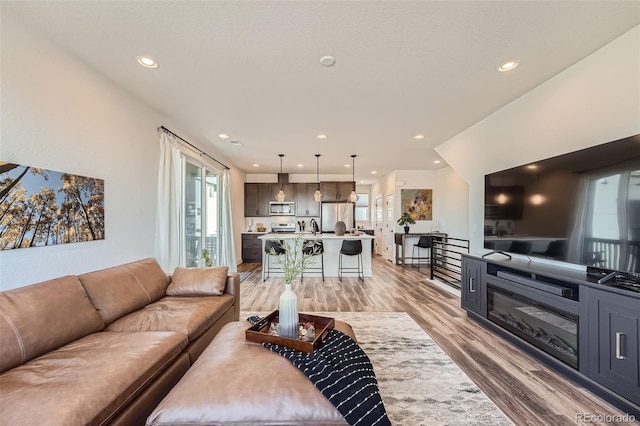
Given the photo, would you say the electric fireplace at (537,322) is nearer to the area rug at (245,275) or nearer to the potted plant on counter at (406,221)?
the potted plant on counter at (406,221)

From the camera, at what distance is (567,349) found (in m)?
2.10

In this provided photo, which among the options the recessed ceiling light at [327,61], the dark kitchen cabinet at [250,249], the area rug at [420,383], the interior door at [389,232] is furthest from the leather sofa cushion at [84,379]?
the interior door at [389,232]

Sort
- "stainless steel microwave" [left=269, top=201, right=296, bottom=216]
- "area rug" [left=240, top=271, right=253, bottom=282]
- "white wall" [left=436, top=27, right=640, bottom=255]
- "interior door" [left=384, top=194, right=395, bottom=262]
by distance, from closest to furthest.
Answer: "white wall" [left=436, top=27, right=640, bottom=255] → "area rug" [left=240, top=271, right=253, bottom=282] → "interior door" [left=384, top=194, right=395, bottom=262] → "stainless steel microwave" [left=269, top=201, right=296, bottom=216]

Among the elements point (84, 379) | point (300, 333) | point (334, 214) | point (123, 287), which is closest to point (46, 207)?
point (123, 287)

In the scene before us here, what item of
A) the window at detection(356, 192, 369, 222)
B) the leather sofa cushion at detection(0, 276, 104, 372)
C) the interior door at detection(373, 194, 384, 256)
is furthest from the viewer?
the window at detection(356, 192, 369, 222)

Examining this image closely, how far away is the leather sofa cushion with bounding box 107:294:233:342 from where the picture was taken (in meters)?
1.96

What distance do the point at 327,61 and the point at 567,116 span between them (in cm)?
232

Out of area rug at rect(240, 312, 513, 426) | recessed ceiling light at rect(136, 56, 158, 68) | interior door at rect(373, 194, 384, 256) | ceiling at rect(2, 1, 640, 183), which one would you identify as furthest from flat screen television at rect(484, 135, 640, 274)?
interior door at rect(373, 194, 384, 256)

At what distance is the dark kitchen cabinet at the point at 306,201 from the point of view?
770cm

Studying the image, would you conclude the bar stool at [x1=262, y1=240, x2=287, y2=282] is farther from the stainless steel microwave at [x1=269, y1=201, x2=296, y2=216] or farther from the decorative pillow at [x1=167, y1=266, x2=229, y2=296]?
the stainless steel microwave at [x1=269, y1=201, x2=296, y2=216]

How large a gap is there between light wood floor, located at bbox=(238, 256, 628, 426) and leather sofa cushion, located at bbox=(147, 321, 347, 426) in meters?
1.44

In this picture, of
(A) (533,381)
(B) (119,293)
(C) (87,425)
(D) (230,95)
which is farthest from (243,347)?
(D) (230,95)

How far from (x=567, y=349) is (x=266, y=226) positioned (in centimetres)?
695

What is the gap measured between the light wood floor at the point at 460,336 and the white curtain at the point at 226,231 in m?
0.69
